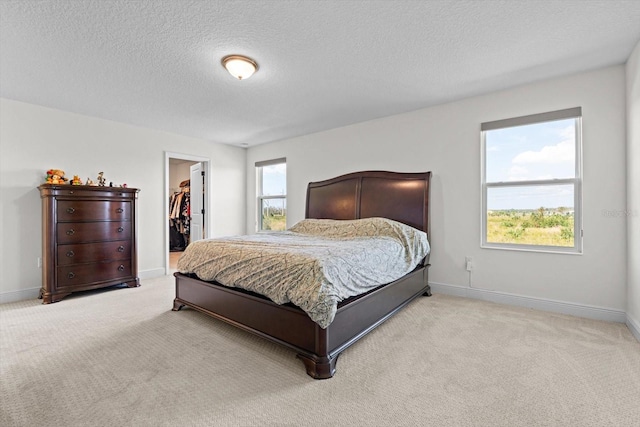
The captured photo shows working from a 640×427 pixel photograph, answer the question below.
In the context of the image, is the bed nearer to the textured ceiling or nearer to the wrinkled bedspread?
the wrinkled bedspread

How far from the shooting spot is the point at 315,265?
1.88 meters

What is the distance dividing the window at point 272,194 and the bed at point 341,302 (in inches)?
35.1

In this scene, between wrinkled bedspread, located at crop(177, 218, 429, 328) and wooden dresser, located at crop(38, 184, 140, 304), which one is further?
wooden dresser, located at crop(38, 184, 140, 304)

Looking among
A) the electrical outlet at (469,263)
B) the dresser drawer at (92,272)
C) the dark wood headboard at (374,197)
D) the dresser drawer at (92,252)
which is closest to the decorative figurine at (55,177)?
the dresser drawer at (92,252)

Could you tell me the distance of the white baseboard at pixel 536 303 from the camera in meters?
2.63

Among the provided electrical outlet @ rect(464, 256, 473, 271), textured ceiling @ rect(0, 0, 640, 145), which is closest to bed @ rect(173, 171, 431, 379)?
electrical outlet @ rect(464, 256, 473, 271)

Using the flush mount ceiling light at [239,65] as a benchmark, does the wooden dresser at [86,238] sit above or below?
below

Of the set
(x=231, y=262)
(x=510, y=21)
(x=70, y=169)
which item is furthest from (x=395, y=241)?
(x=70, y=169)

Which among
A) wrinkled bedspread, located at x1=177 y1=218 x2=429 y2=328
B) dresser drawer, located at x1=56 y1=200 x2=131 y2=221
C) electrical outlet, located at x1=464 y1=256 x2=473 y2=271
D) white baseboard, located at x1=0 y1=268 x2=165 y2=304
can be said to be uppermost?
dresser drawer, located at x1=56 y1=200 x2=131 y2=221

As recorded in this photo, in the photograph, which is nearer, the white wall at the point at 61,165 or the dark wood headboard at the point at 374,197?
the white wall at the point at 61,165

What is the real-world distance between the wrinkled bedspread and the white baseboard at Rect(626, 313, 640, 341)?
173 centimetres

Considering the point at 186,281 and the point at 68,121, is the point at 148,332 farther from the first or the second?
the point at 68,121

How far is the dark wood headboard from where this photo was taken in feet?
11.8

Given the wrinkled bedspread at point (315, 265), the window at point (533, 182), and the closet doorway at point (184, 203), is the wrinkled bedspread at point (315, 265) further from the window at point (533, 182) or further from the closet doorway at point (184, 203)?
the closet doorway at point (184, 203)
